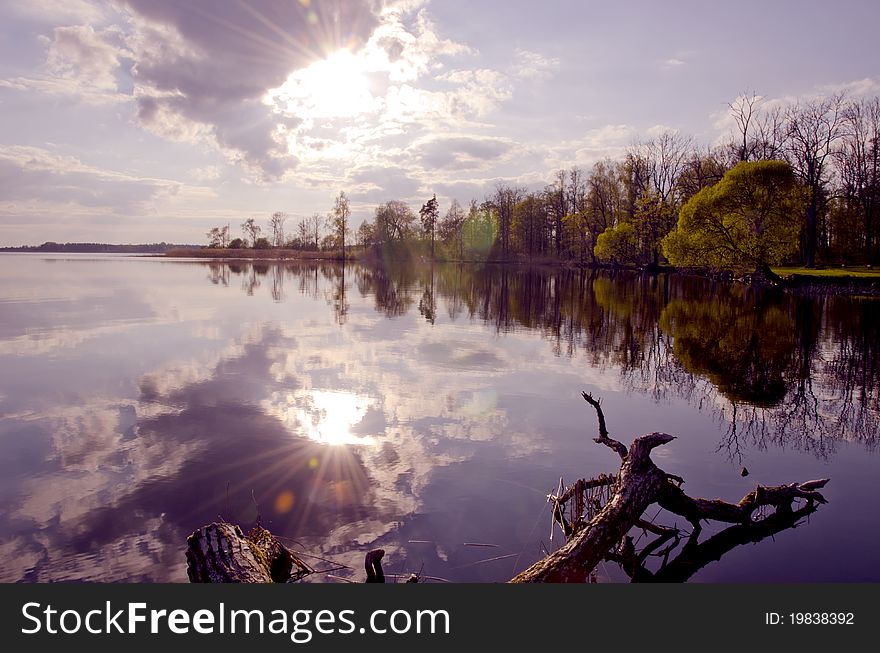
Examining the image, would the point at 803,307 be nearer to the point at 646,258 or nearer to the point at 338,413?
the point at 338,413

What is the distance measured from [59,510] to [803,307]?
39064mm

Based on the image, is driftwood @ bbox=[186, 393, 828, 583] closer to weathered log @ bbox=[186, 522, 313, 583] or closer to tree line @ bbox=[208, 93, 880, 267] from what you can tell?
weathered log @ bbox=[186, 522, 313, 583]

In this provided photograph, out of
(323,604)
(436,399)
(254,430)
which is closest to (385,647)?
(323,604)

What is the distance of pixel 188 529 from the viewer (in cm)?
679

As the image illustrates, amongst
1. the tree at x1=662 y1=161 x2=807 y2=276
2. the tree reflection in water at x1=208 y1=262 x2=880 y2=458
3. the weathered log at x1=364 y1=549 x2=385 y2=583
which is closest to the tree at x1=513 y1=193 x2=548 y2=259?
the tree at x1=662 y1=161 x2=807 y2=276

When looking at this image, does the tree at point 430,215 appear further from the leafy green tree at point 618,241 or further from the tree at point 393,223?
the leafy green tree at point 618,241

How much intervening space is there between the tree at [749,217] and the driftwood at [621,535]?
47497 mm

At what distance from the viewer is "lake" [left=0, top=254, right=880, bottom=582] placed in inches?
261

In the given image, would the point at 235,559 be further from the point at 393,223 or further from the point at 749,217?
the point at 393,223

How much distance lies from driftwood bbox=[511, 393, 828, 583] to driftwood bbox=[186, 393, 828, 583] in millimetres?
12

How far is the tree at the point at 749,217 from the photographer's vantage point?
47.8 m

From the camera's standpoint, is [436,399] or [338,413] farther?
[436,399]

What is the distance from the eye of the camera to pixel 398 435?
10.4 m

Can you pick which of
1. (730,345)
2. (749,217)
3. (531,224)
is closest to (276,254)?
(531,224)
